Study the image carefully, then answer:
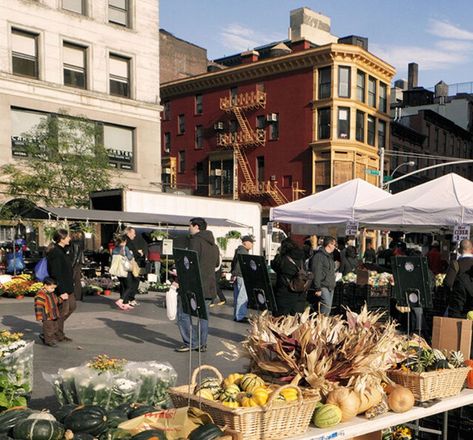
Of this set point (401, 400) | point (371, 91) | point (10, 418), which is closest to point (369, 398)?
point (401, 400)

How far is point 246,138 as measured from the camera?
43.8 metres

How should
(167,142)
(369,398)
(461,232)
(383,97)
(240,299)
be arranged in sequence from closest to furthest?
(369,398) < (461,232) < (240,299) < (383,97) < (167,142)

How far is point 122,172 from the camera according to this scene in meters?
28.5

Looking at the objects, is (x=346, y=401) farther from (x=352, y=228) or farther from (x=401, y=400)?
(x=352, y=228)

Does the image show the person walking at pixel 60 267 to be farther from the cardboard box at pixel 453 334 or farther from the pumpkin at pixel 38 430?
the cardboard box at pixel 453 334

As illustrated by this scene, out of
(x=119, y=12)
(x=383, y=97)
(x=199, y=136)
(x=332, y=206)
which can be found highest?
(x=119, y=12)

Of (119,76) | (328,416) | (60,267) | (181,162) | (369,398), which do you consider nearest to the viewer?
(328,416)

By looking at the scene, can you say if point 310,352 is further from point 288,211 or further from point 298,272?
point 288,211

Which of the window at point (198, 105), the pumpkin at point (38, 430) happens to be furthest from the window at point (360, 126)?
the pumpkin at point (38, 430)

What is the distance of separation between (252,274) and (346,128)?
3553 cm

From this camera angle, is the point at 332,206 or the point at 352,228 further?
the point at 332,206

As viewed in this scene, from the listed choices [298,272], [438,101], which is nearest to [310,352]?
[298,272]

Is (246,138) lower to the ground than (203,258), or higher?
higher

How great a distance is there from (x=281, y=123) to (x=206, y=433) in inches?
1592
